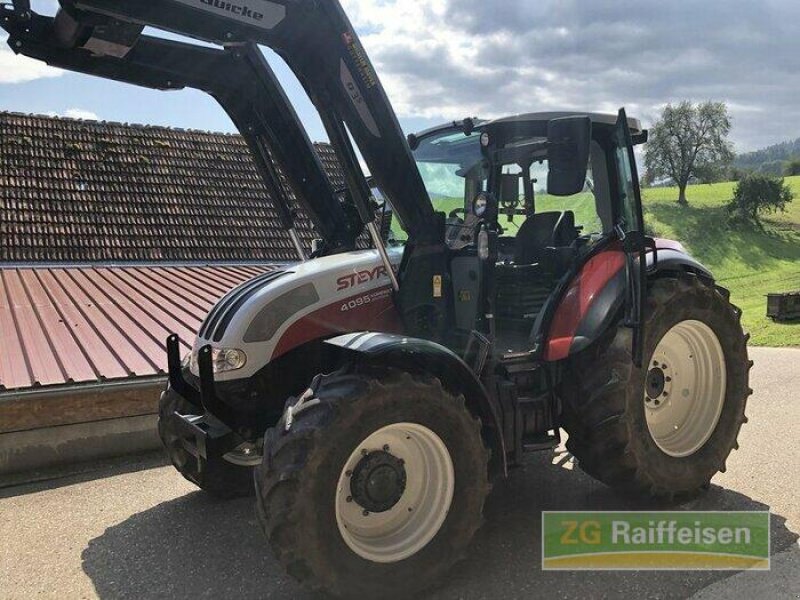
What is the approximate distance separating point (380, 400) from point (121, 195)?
44.1 ft

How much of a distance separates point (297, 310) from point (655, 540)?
2.37 meters

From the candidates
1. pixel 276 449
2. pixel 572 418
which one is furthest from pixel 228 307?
pixel 572 418

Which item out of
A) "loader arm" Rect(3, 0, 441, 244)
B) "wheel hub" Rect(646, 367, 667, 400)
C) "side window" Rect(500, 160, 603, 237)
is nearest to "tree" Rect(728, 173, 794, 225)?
"wheel hub" Rect(646, 367, 667, 400)

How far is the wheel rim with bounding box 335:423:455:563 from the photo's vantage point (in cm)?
304

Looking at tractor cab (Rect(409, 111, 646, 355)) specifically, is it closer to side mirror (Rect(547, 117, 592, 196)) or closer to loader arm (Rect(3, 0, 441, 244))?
side mirror (Rect(547, 117, 592, 196))

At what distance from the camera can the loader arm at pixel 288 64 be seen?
117 inches

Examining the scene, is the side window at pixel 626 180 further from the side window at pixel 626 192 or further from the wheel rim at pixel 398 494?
the wheel rim at pixel 398 494

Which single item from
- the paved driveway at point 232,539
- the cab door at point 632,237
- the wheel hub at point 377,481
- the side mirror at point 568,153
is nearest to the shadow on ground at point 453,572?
the paved driveway at point 232,539

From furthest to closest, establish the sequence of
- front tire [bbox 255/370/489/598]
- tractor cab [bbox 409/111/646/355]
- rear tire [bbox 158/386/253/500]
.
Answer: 1. rear tire [bbox 158/386/253/500]
2. tractor cab [bbox 409/111/646/355]
3. front tire [bbox 255/370/489/598]

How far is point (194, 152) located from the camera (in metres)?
16.2

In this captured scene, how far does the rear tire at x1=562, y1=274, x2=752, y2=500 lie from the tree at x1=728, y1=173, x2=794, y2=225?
A: 43153mm

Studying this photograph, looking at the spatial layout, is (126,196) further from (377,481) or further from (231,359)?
(377,481)

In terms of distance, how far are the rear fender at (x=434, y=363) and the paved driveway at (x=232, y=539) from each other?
607 millimetres

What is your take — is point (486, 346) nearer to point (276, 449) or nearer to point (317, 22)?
point (276, 449)
